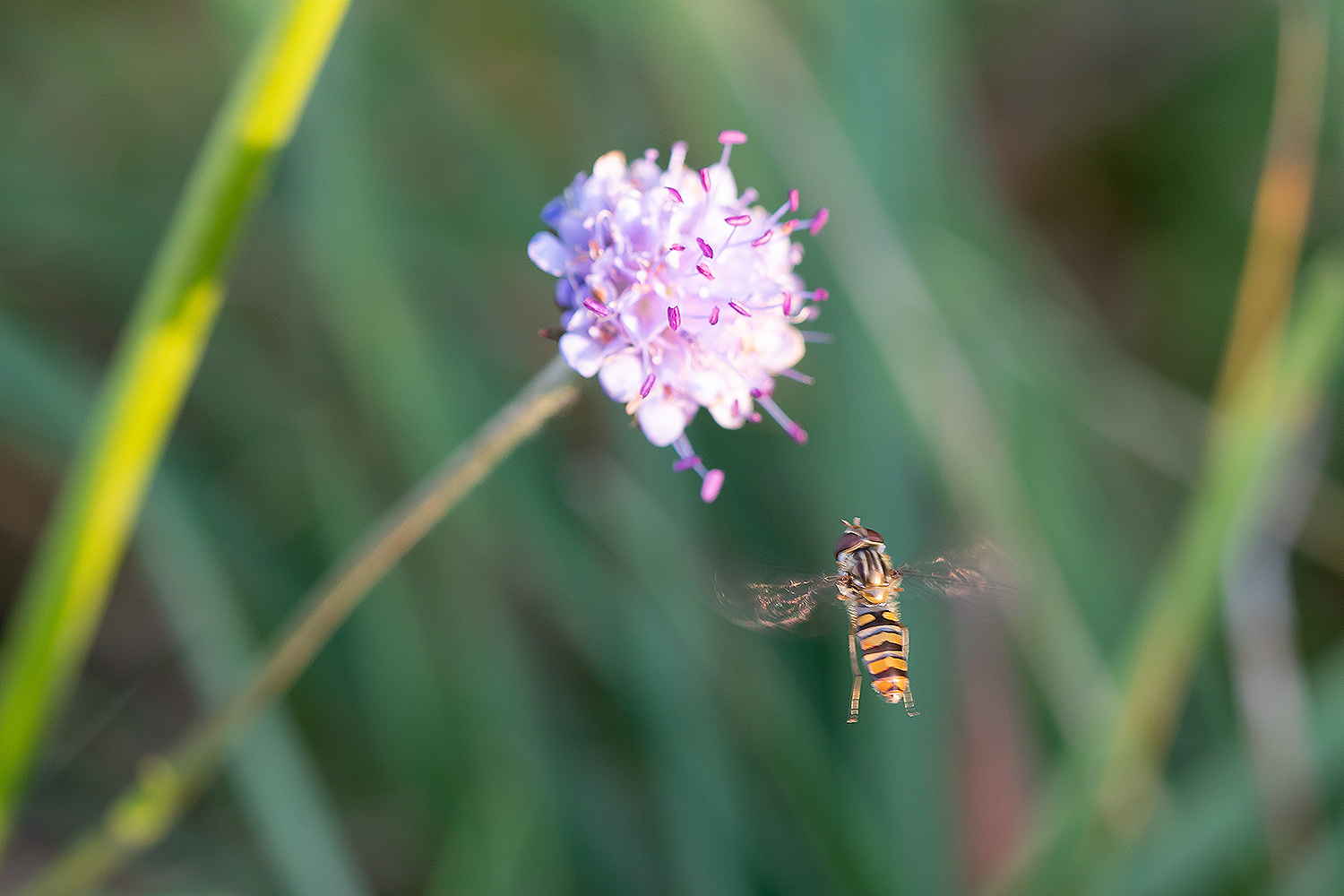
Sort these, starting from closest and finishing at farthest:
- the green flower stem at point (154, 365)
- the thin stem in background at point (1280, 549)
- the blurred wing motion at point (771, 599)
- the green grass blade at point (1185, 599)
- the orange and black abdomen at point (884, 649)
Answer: the green flower stem at point (154, 365)
the blurred wing motion at point (771, 599)
the orange and black abdomen at point (884, 649)
the green grass blade at point (1185, 599)
the thin stem in background at point (1280, 549)

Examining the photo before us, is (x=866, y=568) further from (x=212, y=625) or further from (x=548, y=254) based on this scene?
(x=212, y=625)

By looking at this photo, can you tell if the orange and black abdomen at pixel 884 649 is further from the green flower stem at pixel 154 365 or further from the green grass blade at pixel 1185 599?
the green flower stem at pixel 154 365

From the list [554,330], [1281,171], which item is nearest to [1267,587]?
[1281,171]

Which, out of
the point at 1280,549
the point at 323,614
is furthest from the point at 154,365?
the point at 1280,549

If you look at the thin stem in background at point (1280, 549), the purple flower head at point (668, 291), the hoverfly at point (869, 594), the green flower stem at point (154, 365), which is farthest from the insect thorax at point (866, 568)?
the green flower stem at point (154, 365)

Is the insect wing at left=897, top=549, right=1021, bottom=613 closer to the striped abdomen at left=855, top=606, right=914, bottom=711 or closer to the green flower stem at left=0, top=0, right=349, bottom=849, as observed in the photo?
the striped abdomen at left=855, top=606, right=914, bottom=711

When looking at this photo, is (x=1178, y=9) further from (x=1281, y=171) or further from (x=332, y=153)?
(x=332, y=153)
